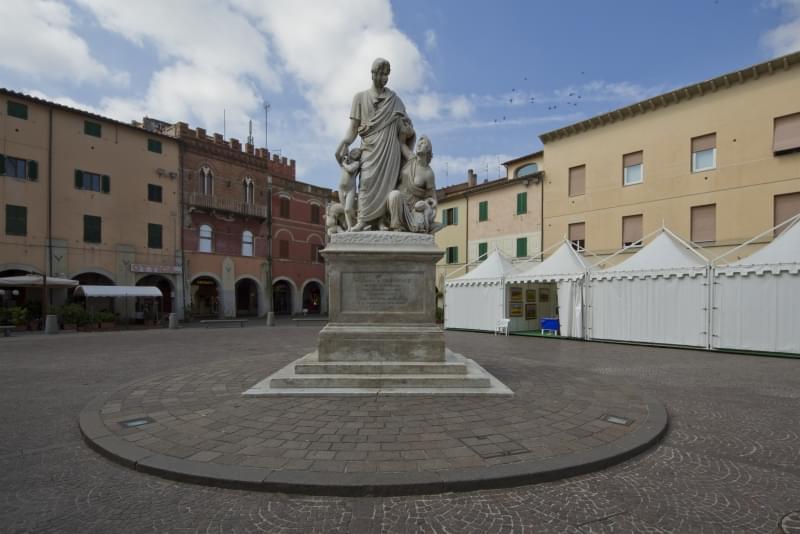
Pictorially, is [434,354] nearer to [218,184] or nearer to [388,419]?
[388,419]

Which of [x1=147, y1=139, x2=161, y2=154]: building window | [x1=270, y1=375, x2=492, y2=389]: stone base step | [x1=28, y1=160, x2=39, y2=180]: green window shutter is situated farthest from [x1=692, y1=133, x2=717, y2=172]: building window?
[x1=28, y1=160, x2=39, y2=180]: green window shutter

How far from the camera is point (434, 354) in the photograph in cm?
581

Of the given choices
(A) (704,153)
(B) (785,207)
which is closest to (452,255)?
(A) (704,153)

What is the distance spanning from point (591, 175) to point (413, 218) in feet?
61.7

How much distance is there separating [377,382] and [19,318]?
20721 millimetres

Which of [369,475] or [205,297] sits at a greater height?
[369,475]

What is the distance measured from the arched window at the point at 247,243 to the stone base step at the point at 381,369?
2704 cm

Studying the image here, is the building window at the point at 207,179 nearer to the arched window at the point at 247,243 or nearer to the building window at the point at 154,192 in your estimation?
the building window at the point at 154,192

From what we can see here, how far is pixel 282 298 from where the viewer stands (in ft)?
116

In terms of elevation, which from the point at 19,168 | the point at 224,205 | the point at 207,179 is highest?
the point at 207,179

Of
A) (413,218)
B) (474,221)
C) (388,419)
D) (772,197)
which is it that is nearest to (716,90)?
(772,197)

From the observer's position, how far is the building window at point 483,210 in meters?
27.3

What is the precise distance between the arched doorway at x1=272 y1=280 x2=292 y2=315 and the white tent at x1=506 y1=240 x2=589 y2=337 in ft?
76.5

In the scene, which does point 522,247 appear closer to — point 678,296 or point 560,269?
point 560,269
